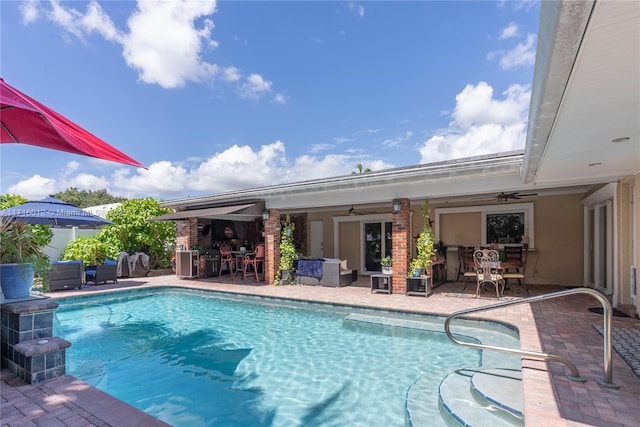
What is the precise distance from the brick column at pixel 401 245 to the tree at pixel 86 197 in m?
49.9

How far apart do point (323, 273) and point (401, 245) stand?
11.2 feet

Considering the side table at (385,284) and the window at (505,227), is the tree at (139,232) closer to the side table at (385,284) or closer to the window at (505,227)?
the side table at (385,284)

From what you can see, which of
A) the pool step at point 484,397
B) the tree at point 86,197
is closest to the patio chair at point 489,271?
the pool step at point 484,397

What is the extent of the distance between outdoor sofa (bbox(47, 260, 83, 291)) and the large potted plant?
8618mm

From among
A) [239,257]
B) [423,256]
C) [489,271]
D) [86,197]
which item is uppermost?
[86,197]

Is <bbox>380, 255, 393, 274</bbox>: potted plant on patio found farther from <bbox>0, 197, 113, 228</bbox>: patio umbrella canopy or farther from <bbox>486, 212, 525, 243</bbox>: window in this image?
<bbox>0, 197, 113, 228</bbox>: patio umbrella canopy

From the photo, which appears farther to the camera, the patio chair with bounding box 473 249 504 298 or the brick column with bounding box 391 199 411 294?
the brick column with bounding box 391 199 411 294

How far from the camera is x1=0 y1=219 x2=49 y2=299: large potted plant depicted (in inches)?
168

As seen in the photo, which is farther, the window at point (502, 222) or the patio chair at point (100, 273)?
the patio chair at point (100, 273)

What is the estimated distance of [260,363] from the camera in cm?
568

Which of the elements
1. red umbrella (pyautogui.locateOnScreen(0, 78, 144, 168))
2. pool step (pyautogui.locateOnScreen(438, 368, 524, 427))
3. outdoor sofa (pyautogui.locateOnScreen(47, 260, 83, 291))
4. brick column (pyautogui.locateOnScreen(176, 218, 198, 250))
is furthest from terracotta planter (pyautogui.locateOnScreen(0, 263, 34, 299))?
brick column (pyautogui.locateOnScreen(176, 218, 198, 250))

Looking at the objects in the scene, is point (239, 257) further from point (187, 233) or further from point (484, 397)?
point (484, 397)

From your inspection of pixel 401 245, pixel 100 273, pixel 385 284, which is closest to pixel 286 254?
pixel 385 284

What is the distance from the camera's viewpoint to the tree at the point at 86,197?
48.5 metres
